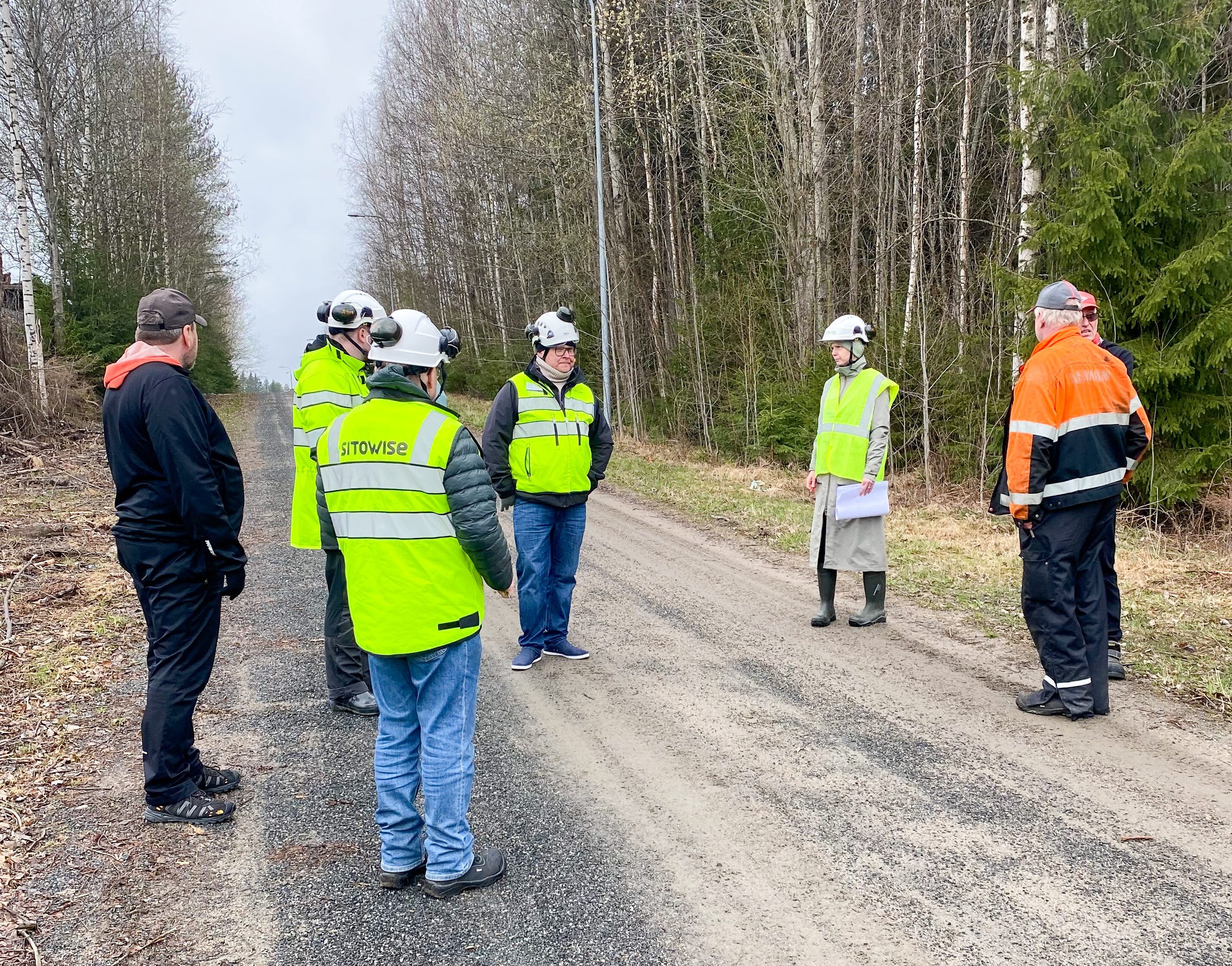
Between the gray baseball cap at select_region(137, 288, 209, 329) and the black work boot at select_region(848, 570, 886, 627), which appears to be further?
the black work boot at select_region(848, 570, 886, 627)

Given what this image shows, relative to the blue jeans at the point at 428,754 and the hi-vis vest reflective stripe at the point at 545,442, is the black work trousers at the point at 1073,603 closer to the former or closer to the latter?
the hi-vis vest reflective stripe at the point at 545,442

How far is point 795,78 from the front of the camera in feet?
50.2

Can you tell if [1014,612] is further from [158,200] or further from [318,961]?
[158,200]

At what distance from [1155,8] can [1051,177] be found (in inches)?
78.7

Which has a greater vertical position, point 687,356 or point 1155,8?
point 1155,8

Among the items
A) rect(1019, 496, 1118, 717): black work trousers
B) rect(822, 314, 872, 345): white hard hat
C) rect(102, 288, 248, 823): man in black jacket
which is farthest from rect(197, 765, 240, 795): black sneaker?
rect(822, 314, 872, 345): white hard hat

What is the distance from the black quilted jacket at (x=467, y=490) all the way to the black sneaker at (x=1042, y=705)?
3.26m

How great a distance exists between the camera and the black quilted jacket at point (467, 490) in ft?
9.90

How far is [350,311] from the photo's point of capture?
479 cm

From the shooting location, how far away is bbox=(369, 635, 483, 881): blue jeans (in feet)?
10.3

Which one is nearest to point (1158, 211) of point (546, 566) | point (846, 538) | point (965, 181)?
point (965, 181)

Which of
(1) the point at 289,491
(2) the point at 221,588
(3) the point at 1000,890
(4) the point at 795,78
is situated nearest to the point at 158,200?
(1) the point at 289,491

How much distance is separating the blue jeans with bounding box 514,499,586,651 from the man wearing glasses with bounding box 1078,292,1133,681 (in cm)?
318

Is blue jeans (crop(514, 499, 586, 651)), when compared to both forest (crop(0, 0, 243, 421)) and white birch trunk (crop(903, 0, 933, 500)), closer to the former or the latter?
white birch trunk (crop(903, 0, 933, 500))
